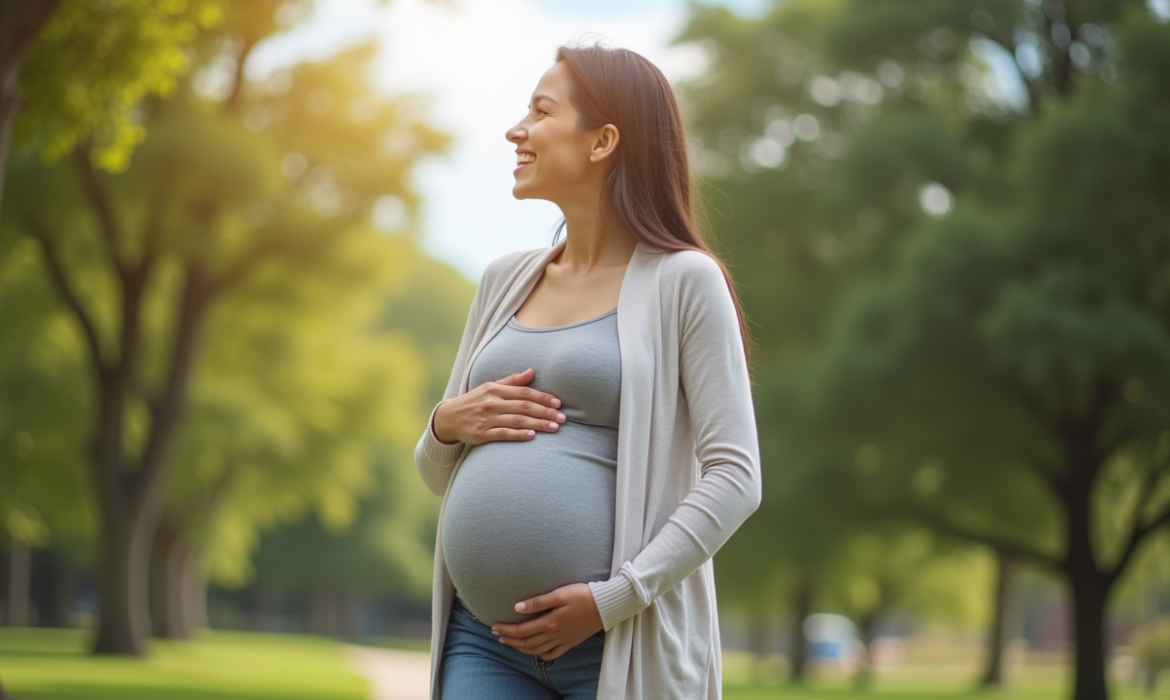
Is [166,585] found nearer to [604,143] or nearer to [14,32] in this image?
[14,32]

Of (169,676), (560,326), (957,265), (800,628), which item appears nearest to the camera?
(560,326)

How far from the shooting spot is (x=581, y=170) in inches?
113

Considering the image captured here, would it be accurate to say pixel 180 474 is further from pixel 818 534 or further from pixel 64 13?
pixel 64 13

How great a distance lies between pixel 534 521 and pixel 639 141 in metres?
0.85

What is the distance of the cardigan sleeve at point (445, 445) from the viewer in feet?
9.55

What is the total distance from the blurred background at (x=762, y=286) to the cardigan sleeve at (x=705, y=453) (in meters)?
8.57

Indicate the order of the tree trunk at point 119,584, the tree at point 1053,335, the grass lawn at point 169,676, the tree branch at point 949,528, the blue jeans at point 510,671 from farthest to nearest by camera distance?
1. the tree branch at point 949,528
2. the tree trunk at point 119,584
3. the tree at point 1053,335
4. the grass lawn at point 169,676
5. the blue jeans at point 510,671

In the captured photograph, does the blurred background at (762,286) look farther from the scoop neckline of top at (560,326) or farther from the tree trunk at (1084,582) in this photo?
the scoop neckline of top at (560,326)

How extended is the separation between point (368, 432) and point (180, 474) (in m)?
4.28

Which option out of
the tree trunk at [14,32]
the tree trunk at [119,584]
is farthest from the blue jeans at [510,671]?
the tree trunk at [119,584]

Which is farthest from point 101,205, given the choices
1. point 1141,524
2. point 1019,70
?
point 1141,524

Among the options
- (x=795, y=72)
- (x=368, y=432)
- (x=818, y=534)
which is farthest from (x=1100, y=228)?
(x=368, y=432)

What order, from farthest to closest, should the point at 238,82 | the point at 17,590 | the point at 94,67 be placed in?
the point at 17,590
the point at 238,82
the point at 94,67

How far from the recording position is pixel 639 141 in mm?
2828
